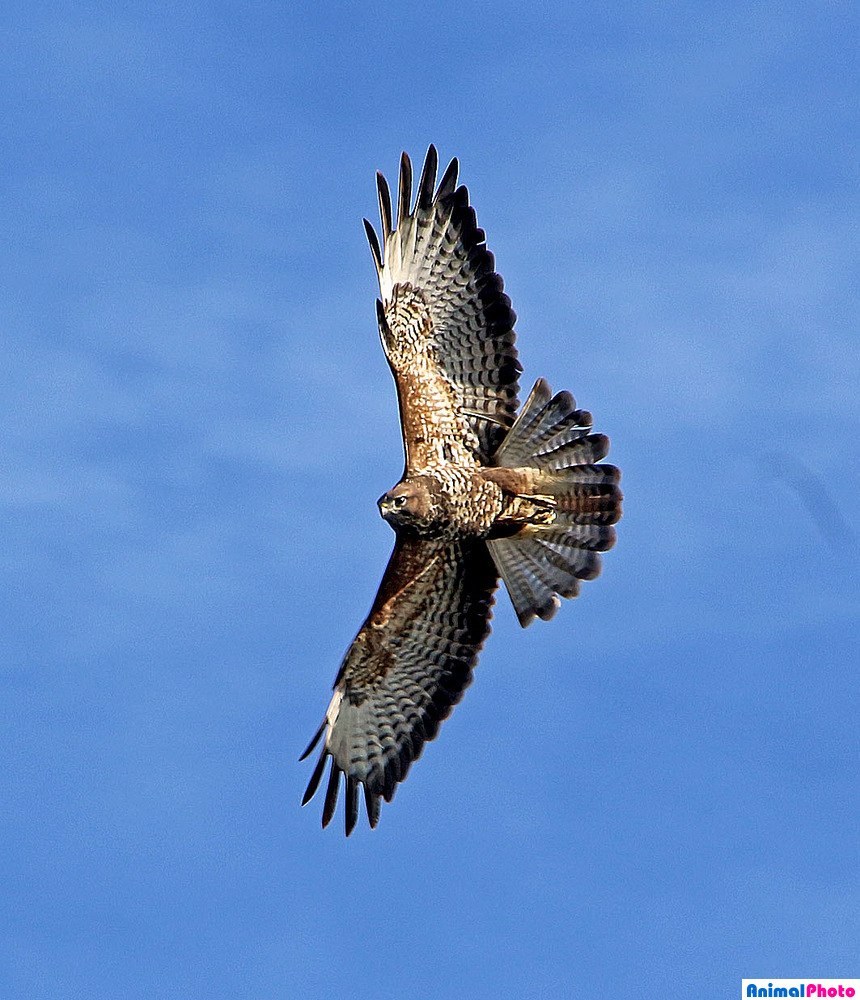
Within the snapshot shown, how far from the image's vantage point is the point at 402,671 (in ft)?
60.0

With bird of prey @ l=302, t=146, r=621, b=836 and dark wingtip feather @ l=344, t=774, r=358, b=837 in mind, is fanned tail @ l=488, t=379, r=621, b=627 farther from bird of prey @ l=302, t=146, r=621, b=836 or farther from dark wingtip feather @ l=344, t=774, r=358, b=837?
dark wingtip feather @ l=344, t=774, r=358, b=837

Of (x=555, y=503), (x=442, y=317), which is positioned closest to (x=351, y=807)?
(x=555, y=503)

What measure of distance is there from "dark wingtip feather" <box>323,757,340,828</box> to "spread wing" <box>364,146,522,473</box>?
2961mm

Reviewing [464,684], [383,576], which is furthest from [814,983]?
[383,576]

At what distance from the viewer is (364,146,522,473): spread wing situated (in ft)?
56.9

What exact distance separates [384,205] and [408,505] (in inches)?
102

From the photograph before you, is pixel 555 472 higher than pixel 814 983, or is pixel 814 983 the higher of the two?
pixel 555 472

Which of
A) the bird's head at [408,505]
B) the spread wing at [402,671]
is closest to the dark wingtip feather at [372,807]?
the spread wing at [402,671]

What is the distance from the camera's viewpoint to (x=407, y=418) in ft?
57.2

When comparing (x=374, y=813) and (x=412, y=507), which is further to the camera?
(x=374, y=813)

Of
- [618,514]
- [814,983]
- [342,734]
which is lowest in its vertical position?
[814,983]

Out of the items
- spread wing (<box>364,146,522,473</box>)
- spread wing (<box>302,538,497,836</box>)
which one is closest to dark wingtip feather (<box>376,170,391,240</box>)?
spread wing (<box>364,146,522,473</box>)

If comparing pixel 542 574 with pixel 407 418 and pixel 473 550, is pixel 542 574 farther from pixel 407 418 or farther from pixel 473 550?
pixel 407 418

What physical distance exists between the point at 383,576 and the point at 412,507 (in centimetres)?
100
